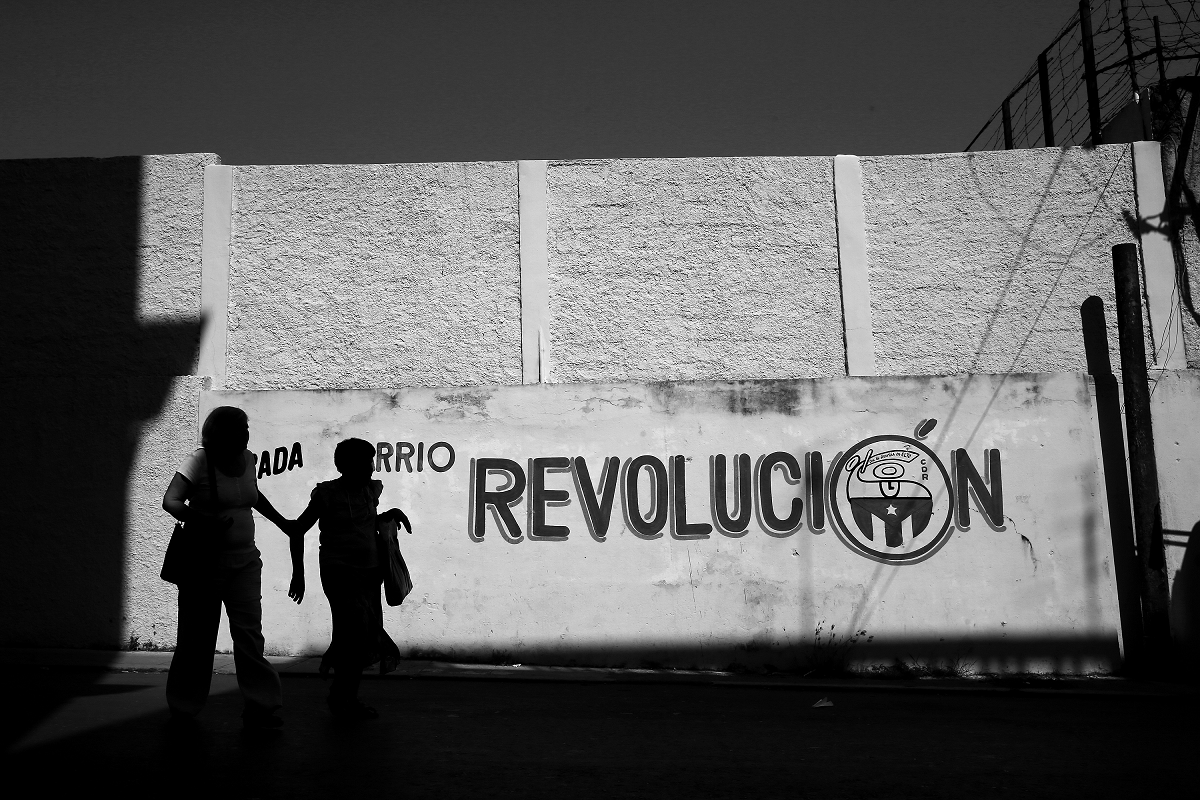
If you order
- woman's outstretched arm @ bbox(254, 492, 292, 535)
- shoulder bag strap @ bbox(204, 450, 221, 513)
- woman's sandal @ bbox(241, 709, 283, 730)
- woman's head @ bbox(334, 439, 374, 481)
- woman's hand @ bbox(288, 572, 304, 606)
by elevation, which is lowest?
woman's sandal @ bbox(241, 709, 283, 730)

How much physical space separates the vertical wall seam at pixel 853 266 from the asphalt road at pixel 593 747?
10.4ft

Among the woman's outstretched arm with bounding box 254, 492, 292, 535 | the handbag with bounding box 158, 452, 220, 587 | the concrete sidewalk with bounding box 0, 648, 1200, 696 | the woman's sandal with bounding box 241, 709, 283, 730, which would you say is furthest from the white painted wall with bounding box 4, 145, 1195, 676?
the woman's sandal with bounding box 241, 709, 283, 730

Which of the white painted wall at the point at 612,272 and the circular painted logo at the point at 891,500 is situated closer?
the circular painted logo at the point at 891,500

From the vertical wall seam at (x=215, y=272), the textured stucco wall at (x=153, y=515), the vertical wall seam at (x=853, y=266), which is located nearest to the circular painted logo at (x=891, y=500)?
the vertical wall seam at (x=853, y=266)

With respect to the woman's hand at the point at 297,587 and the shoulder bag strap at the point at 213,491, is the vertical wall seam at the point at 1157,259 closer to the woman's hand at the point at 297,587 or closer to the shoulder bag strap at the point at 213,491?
the woman's hand at the point at 297,587

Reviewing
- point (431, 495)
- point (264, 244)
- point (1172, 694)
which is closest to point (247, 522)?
point (431, 495)

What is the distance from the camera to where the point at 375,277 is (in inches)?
363

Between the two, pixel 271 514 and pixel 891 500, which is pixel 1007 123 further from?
pixel 271 514

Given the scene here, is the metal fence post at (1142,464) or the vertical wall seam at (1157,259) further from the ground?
the vertical wall seam at (1157,259)

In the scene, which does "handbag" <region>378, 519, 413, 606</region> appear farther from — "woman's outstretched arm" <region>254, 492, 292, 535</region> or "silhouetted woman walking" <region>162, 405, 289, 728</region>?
"silhouetted woman walking" <region>162, 405, 289, 728</region>

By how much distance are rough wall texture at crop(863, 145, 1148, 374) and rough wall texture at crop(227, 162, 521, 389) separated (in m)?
3.35

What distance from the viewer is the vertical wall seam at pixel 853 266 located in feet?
29.5

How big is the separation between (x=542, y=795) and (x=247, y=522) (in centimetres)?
230

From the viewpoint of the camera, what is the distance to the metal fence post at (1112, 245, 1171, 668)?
828 cm
